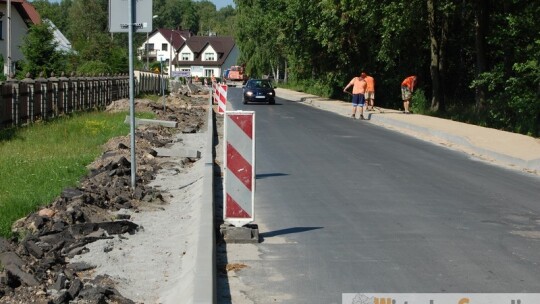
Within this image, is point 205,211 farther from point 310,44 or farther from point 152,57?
point 152,57

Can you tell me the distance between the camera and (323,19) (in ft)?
155

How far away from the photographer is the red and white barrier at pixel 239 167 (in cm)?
898

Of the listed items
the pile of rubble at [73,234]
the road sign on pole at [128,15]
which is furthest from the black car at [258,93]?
the road sign on pole at [128,15]

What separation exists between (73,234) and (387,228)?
11.6ft

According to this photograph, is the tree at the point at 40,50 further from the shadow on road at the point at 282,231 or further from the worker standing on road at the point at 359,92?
the shadow on road at the point at 282,231

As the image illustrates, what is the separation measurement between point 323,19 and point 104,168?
115ft

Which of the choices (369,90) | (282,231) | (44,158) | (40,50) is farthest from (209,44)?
(282,231)

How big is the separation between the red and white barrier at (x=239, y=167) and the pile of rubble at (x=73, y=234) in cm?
115

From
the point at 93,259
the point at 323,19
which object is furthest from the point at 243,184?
the point at 323,19

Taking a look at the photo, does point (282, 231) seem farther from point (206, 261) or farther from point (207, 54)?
point (207, 54)

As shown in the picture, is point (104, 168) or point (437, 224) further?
point (104, 168)

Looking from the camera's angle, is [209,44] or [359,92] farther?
[209,44]

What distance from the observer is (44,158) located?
1546 centimetres

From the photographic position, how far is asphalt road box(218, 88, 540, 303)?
23.7ft
